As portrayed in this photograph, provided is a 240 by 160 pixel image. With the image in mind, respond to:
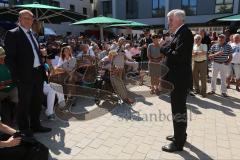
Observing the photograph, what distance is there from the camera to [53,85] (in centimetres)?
601

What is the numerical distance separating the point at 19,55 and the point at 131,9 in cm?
2878

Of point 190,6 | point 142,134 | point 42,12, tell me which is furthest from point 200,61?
point 190,6

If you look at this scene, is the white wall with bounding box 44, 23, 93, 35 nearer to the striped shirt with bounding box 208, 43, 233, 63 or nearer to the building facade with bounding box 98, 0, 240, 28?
the building facade with bounding box 98, 0, 240, 28

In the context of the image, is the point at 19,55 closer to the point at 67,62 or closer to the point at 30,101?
the point at 30,101

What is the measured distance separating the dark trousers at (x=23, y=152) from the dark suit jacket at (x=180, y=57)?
201 cm

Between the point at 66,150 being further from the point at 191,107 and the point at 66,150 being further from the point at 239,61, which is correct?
the point at 239,61

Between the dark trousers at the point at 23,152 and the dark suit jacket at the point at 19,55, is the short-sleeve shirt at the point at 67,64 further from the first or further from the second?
the dark trousers at the point at 23,152

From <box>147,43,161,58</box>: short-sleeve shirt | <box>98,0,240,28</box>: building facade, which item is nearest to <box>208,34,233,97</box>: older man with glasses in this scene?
<box>147,43,161,58</box>: short-sleeve shirt

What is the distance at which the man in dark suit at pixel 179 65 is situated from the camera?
3597 millimetres

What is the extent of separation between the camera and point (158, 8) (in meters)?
30.0

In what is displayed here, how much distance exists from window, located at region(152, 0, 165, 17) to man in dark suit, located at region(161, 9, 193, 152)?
1069 inches

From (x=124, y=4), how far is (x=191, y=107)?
2686 centimetres

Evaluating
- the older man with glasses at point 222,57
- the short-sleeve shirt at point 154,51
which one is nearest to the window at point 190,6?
the older man with glasses at point 222,57

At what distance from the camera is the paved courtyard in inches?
158
